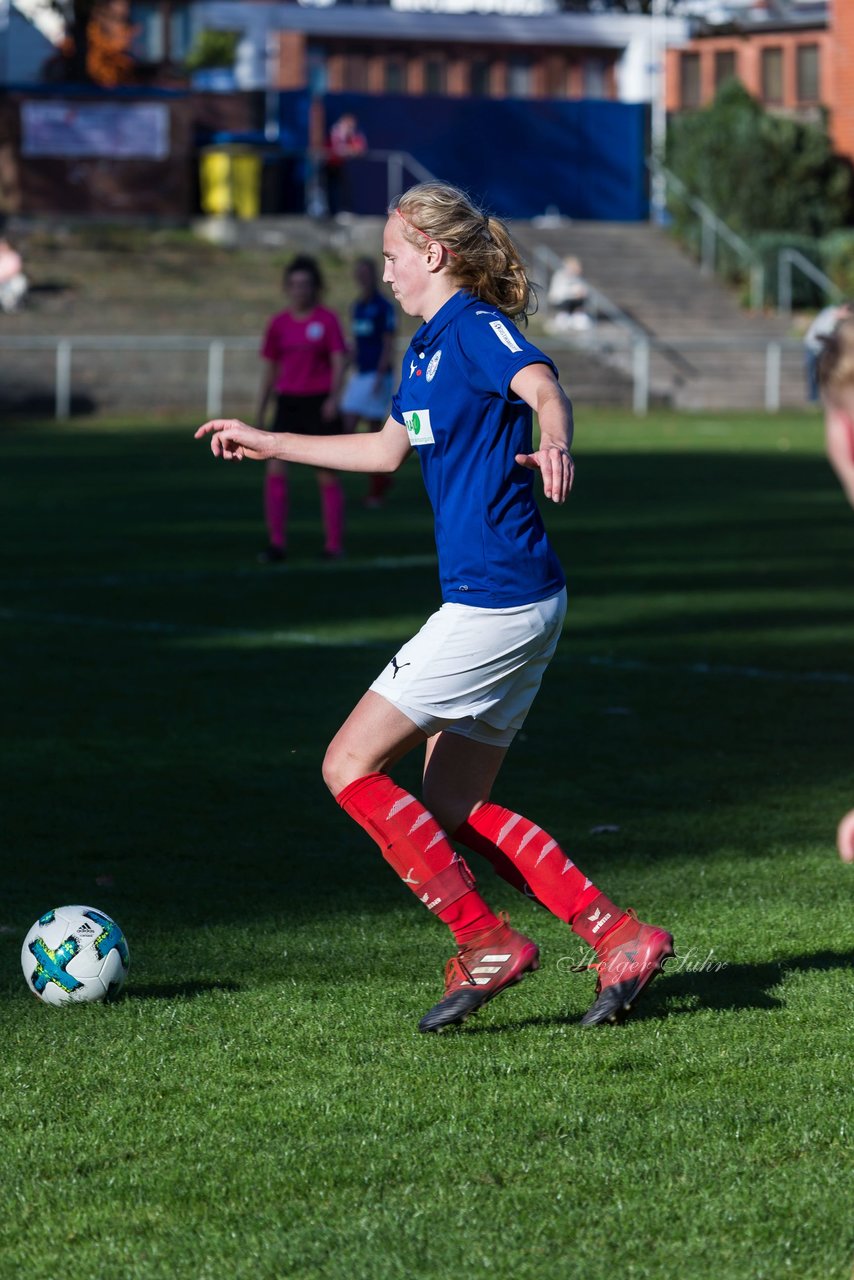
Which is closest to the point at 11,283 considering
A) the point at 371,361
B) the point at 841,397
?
the point at 371,361

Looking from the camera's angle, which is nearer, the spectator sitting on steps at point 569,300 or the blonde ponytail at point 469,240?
the blonde ponytail at point 469,240

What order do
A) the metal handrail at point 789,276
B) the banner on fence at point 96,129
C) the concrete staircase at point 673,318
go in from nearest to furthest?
the concrete staircase at point 673,318 < the metal handrail at point 789,276 < the banner on fence at point 96,129

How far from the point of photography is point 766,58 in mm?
54938

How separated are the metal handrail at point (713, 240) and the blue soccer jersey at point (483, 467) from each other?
36637 millimetres

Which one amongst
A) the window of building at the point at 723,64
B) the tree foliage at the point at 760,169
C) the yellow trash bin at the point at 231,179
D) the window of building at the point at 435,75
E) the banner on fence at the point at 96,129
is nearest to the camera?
the banner on fence at the point at 96,129

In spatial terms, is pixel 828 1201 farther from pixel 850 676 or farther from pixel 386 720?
pixel 850 676

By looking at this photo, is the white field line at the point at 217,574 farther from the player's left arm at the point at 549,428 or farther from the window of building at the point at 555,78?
the window of building at the point at 555,78

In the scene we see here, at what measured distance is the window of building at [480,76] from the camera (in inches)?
2231

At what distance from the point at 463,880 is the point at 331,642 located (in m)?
6.45

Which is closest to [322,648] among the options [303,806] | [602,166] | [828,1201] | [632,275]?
[303,806]

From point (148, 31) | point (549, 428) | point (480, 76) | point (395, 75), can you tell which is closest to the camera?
point (549, 428)

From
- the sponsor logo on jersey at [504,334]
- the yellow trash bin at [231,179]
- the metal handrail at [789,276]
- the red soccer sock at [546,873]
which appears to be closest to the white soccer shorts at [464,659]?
the red soccer sock at [546,873]

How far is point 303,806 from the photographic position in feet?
24.0

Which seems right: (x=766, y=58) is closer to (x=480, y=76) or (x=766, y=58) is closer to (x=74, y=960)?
(x=480, y=76)
